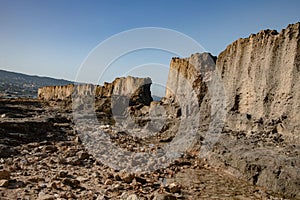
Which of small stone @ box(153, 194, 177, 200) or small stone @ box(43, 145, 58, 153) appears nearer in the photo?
small stone @ box(153, 194, 177, 200)

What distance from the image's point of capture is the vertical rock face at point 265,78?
800 centimetres

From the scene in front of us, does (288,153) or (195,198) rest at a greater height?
(288,153)

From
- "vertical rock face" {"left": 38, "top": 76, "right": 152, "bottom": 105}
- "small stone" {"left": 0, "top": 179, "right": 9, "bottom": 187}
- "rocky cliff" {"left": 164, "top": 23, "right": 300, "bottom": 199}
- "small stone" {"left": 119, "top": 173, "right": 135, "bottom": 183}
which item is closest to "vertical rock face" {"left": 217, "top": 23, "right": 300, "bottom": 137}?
"rocky cliff" {"left": 164, "top": 23, "right": 300, "bottom": 199}

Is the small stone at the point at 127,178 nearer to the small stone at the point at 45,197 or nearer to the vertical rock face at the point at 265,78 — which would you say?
the small stone at the point at 45,197

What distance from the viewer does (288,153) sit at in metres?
6.77

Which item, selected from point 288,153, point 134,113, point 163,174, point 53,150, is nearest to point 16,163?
point 53,150

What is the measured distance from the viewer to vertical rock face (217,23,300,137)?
8000mm

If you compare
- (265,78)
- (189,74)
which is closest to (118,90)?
(189,74)

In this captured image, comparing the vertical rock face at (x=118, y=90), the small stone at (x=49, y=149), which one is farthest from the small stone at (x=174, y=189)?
the vertical rock face at (x=118, y=90)

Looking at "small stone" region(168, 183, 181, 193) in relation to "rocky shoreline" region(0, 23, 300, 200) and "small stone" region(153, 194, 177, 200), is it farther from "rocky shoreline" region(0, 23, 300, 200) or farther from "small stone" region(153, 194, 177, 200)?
"small stone" region(153, 194, 177, 200)

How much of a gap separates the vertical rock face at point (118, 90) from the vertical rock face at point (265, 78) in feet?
74.2

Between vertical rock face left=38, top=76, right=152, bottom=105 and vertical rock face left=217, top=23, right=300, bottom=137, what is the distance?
22603 mm

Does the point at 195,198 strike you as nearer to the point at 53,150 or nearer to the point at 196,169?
the point at 196,169

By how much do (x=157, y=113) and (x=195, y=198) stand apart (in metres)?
16.0
